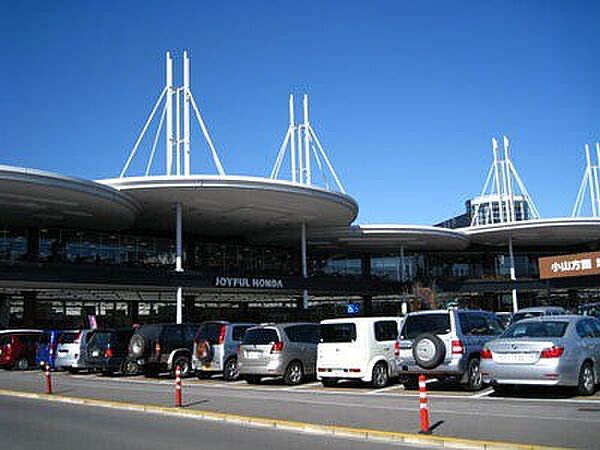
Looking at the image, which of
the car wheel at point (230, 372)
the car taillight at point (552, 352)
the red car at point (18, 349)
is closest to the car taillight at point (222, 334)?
the car wheel at point (230, 372)

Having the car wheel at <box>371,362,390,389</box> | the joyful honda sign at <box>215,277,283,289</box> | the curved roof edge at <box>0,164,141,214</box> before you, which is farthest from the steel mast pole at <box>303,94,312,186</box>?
the car wheel at <box>371,362,390,389</box>

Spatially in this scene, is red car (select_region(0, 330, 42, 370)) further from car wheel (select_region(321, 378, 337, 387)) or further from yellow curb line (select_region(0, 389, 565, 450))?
car wheel (select_region(321, 378, 337, 387))

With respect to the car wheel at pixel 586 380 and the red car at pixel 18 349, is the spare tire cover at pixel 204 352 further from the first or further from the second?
the car wheel at pixel 586 380

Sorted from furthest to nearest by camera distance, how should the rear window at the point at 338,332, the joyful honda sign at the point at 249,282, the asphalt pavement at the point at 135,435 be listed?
the joyful honda sign at the point at 249,282 < the rear window at the point at 338,332 < the asphalt pavement at the point at 135,435

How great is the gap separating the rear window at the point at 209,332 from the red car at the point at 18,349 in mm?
9878

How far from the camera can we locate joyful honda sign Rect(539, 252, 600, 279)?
26219mm

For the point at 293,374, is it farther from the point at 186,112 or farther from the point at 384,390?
the point at 186,112

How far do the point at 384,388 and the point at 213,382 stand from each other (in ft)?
19.4

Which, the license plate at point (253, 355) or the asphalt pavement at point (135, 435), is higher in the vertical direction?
the license plate at point (253, 355)

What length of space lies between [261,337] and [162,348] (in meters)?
5.04

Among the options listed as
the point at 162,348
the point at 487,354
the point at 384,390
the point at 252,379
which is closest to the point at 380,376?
the point at 384,390

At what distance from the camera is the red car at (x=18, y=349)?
1121 inches

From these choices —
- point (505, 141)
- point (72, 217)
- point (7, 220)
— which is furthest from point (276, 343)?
point (505, 141)

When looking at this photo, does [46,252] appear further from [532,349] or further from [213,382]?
A: [532,349]
